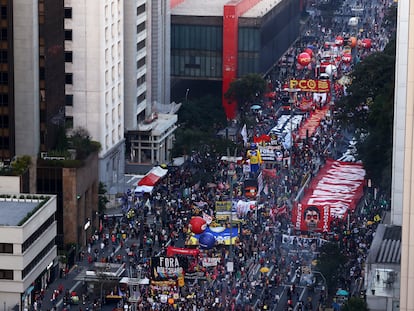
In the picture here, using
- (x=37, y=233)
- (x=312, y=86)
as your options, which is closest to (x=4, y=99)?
(x=37, y=233)

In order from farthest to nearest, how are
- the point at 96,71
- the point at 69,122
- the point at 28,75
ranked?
the point at 69,122
the point at 96,71
the point at 28,75

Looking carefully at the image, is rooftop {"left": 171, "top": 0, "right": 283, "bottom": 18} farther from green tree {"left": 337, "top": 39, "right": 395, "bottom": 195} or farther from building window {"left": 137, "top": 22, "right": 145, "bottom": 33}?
building window {"left": 137, "top": 22, "right": 145, "bottom": 33}

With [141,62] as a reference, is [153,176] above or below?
below

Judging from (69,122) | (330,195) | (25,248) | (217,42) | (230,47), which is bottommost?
(330,195)

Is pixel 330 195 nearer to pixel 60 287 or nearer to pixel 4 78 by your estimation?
pixel 60 287

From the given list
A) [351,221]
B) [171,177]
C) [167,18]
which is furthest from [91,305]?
[167,18]

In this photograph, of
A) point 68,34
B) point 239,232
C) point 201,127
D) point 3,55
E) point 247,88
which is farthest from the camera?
point 247,88
